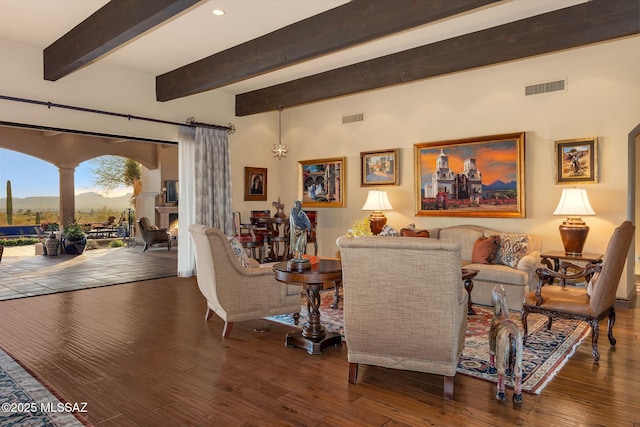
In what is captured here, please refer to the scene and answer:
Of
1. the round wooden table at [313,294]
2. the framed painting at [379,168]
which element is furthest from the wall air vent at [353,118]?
the round wooden table at [313,294]

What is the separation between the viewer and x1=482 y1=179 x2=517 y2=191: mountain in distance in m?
5.85

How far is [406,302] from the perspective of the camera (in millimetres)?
2670

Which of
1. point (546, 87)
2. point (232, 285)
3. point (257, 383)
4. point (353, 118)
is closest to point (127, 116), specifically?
point (353, 118)

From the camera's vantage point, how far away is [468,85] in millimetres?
6242

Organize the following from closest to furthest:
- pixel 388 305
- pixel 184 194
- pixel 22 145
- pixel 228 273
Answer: pixel 388 305
pixel 228 273
pixel 184 194
pixel 22 145

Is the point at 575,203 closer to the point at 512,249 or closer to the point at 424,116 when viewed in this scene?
the point at 512,249

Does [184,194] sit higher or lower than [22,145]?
lower

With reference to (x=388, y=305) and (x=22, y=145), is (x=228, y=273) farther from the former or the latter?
(x=22, y=145)

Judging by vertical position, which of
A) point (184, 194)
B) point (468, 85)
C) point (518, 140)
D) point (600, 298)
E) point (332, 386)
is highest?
point (468, 85)

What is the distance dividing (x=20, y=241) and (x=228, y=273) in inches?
524

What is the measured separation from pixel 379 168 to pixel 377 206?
82 centimetres

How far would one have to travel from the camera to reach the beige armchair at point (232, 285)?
3.89m

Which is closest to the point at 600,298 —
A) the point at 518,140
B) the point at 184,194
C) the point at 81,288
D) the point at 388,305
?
the point at 388,305

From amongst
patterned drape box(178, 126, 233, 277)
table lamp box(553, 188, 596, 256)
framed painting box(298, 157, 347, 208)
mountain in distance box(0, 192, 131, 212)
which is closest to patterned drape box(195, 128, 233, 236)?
patterned drape box(178, 126, 233, 277)
